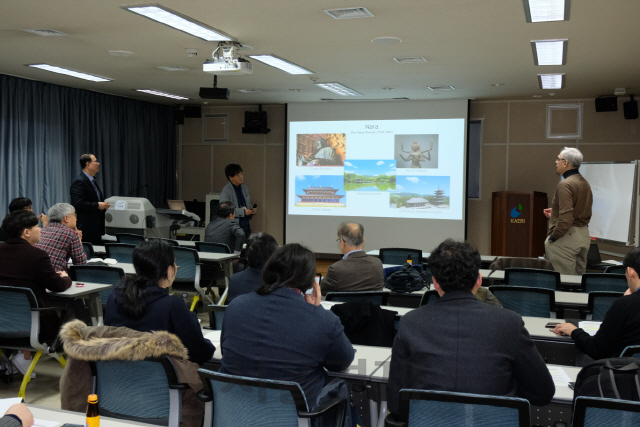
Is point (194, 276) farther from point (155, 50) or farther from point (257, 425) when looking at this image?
point (257, 425)

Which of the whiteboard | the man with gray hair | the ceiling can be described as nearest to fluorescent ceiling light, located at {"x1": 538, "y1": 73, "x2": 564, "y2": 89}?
the ceiling

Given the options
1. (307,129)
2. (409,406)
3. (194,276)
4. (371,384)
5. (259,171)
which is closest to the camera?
(409,406)

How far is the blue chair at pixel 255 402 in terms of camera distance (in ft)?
6.33

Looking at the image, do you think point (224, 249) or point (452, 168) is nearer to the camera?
point (224, 249)

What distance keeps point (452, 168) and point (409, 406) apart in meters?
8.13

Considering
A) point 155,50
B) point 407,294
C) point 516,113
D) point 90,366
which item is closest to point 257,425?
point 90,366

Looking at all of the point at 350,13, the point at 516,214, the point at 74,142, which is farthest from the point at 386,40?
the point at 74,142

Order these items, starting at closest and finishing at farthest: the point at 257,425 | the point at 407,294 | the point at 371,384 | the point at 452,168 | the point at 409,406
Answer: the point at 409,406, the point at 257,425, the point at 371,384, the point at 407,294, the point at 452,168

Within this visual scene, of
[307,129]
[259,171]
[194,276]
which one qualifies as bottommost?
[194,276]

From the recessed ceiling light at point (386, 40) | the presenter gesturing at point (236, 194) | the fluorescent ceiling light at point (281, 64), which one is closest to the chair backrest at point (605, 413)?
the recessed ceiling light at point (386, 40)

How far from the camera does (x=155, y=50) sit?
632 centimetres

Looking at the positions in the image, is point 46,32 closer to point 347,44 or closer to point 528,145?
point 347,44

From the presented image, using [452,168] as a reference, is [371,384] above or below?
below

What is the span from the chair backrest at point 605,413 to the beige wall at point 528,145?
8.24m
